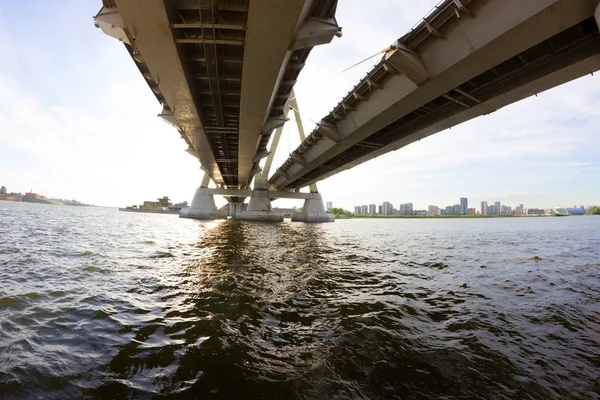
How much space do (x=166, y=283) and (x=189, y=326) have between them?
3.48 metres

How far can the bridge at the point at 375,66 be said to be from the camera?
29.5 feet

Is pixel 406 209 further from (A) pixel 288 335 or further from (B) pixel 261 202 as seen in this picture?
(A) pixel 288 335

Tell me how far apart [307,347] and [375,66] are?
48.3 ft

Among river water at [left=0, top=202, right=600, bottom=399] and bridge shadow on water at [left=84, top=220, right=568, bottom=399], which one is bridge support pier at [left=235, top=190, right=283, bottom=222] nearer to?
river water at [left=0, top=202, right=600, bottom=399]

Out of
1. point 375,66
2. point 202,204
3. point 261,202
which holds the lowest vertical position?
point 202,204

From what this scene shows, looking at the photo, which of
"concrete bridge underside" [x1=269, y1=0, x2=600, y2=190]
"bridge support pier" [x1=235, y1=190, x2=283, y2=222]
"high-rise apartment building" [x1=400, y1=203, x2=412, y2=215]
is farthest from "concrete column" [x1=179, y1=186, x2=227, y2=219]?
"high-rise apartment building" [x1=400, y1=203, x2=412, y2=215]

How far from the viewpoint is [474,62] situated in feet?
36.7

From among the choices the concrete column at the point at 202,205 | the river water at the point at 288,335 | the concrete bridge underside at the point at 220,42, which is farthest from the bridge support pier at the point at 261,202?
the river water at the point at 288,335

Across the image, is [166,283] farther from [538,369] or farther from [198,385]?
[538,369]

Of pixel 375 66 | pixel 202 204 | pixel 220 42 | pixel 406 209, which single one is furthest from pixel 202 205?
pixel 406 209

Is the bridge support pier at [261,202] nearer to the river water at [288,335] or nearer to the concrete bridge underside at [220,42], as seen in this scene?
the concrete bridge underside at [220,42]

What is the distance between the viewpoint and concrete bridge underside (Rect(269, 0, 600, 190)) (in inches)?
353

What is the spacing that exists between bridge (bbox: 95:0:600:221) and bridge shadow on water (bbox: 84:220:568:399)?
826 centimetres

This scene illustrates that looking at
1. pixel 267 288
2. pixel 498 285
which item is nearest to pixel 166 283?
pixel 267 288
